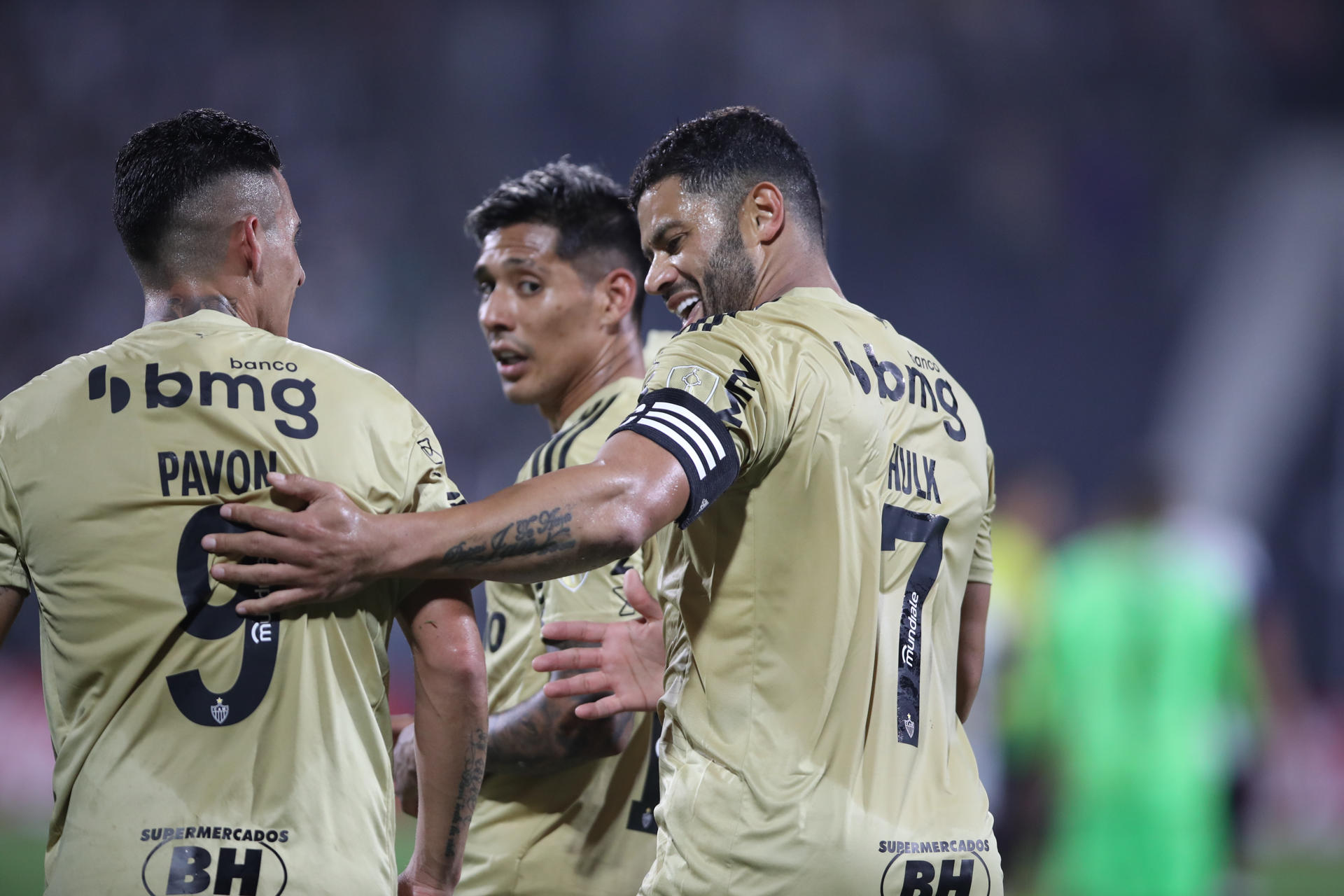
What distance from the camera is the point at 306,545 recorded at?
2.21 meters

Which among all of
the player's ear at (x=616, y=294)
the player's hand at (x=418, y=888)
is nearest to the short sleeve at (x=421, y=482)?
the player's hand at (x=418, y=888)

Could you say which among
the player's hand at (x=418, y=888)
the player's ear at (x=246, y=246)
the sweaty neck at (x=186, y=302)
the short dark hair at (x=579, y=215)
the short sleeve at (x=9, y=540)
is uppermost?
the short dark hair at (x=579, y=215)

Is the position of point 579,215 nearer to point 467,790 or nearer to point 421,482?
point 421,482

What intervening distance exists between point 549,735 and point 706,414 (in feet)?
4.45

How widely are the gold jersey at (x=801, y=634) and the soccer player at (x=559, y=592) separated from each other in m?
0.44

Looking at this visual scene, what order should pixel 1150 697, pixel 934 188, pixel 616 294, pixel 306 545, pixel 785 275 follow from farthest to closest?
pixel 934 188 → pixel 1150 697 → pixel 616 294 → pixel 785 275 → pixel 306 545

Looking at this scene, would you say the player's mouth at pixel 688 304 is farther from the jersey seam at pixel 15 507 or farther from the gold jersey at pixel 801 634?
the jersey seam at pixel 15 507

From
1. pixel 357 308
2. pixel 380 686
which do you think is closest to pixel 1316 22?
pixel 357 308

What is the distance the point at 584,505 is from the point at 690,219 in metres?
1.03

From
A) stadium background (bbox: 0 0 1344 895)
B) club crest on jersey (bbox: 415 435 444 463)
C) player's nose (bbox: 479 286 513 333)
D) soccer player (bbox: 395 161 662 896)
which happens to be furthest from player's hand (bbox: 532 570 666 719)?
stadium background (bbox: 0 0 1344 895)

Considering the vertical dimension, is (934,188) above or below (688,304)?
above

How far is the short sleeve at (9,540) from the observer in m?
2.35

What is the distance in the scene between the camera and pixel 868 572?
2611mm

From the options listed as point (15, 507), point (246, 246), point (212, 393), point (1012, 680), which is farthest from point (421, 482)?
point (1012, 680)
